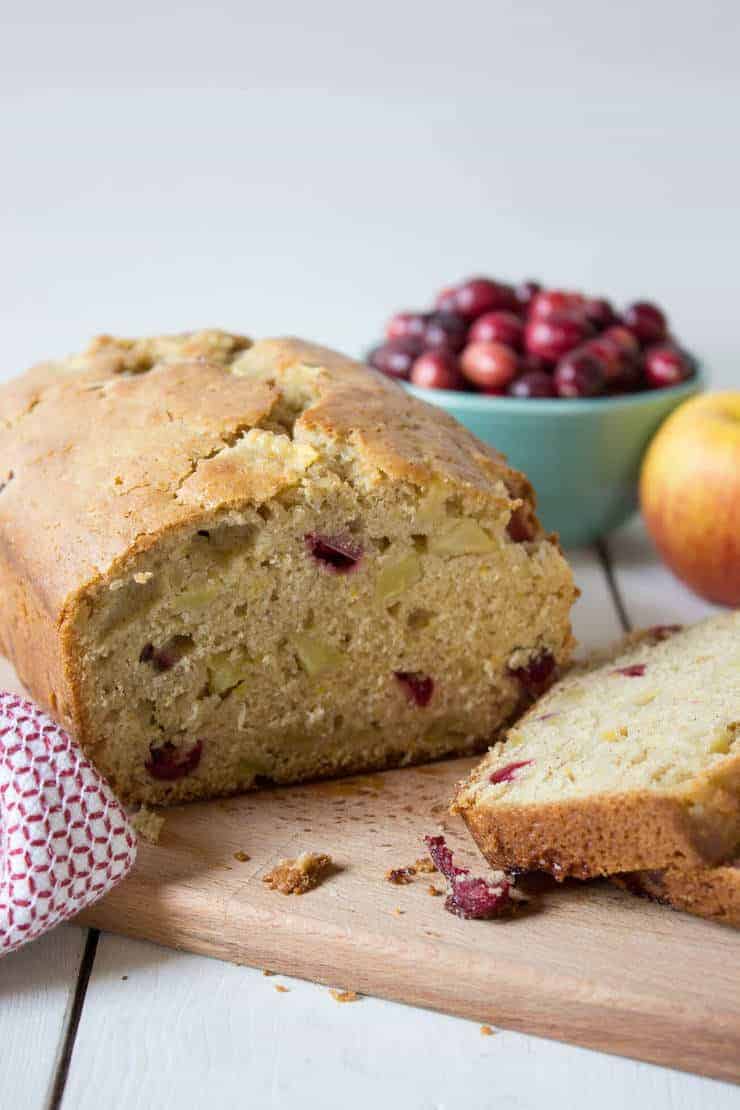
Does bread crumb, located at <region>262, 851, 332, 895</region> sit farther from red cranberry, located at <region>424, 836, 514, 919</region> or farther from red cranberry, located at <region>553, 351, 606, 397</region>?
red cranberry, located at <region>553, 351, 606, 397</region>

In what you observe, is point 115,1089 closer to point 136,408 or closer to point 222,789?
point 222,789

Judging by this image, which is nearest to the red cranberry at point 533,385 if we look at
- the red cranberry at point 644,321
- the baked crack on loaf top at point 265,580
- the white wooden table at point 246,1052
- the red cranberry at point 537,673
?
the red cranberry at point 644,321

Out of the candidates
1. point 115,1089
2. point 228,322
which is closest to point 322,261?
point 228,322

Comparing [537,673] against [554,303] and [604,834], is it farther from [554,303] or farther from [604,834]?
[554,303]

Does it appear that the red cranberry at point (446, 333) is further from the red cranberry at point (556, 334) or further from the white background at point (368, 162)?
the white background at point (368, 162)

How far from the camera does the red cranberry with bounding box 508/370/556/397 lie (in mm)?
4348

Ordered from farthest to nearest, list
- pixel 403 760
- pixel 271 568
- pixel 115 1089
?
1. pixel 403 760
2. pixel 271 568
3. pixel 115 1089

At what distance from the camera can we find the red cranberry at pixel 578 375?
4.33 metres

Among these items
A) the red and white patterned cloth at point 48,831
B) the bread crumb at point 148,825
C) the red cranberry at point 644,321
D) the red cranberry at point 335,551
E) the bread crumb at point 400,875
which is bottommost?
the bread crumb at point 400,875

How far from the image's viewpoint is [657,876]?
2.63m

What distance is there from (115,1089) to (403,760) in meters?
1.22

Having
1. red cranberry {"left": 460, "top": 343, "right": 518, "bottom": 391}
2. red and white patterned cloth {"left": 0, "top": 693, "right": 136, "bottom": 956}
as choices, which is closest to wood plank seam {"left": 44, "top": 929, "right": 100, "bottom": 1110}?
red and white patterned cloth {"left": 0, "top": 693, "right": 136, "bottom": 956}

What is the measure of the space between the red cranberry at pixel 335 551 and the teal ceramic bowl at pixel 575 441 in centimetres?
133

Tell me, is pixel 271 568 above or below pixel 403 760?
above
